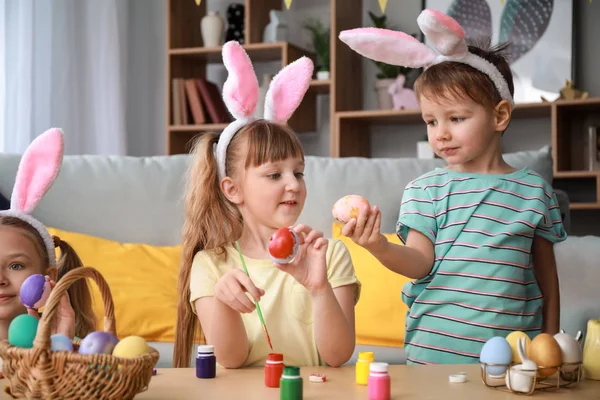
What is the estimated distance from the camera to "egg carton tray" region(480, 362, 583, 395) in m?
1.01

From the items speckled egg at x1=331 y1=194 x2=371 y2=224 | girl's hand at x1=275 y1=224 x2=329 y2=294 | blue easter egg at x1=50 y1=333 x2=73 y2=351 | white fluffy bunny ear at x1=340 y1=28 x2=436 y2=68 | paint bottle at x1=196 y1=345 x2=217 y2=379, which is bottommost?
paint bottle at x1=196 y1=345 x2=217 y2=379

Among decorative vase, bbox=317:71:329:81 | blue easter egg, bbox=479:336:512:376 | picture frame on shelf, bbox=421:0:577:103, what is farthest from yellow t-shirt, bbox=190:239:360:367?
picture frame on shelf, bbox=421:0:577:103

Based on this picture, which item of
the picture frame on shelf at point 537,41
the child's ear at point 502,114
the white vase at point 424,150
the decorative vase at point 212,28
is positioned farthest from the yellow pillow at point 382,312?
the decorative vase at point 212,28

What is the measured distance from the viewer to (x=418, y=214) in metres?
1.54

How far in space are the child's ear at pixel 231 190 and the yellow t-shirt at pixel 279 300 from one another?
0.32 feet

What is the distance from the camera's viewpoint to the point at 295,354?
149cm

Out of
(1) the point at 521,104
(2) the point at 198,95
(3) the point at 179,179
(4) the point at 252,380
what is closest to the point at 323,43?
(2) the point at 198,95

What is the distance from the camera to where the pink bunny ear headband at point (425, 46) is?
1.46 meters

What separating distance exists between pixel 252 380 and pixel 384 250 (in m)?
0.37

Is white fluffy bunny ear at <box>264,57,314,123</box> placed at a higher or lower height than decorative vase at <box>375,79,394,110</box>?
lower

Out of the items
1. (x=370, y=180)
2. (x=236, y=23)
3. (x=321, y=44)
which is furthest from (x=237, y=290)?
(x=236, y=23)

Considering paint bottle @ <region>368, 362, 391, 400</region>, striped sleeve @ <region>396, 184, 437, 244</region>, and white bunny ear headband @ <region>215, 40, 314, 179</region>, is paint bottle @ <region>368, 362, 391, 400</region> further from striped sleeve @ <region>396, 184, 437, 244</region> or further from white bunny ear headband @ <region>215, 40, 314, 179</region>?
white bunny ear headband @ <region>215, 40, 314, 179</region>

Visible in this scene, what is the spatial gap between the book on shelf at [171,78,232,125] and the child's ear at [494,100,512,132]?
2.83m

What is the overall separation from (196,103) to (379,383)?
3.48 meters
